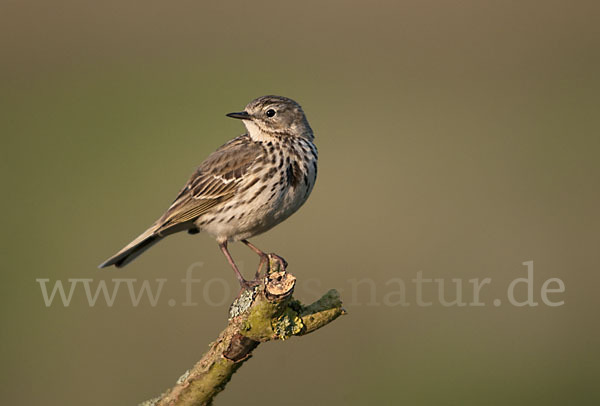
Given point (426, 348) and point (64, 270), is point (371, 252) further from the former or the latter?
point (64, 270)

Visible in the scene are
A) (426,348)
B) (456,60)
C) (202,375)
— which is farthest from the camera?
(456,60)

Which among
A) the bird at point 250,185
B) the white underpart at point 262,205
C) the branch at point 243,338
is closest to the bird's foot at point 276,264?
the bird at point 250,185

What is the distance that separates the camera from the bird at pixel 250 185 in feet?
20.6

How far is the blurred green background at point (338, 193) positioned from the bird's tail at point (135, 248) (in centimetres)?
321

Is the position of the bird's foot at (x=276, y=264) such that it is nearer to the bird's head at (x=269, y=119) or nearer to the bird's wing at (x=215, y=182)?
the bird's wing at (x=215, y=182)

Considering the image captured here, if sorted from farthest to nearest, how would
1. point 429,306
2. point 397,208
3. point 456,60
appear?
point 456,60, point 397,208, point 429,306

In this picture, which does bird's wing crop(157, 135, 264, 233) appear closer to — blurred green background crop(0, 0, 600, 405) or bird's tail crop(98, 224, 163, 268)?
bird's tail crop(98, 224, 163, 268)

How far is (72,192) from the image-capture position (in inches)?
581

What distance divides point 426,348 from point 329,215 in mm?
3825

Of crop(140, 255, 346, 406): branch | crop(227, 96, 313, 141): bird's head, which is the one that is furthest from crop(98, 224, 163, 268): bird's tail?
crop(140, 255, 346, 406): branch

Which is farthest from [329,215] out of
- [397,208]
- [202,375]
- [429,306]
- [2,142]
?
[202,375]

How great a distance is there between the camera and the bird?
6.29 m

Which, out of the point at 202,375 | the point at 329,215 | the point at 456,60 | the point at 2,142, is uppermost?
the point at 456,60

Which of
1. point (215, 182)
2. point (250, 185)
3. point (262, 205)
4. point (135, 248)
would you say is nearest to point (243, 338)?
point (262, 205)
